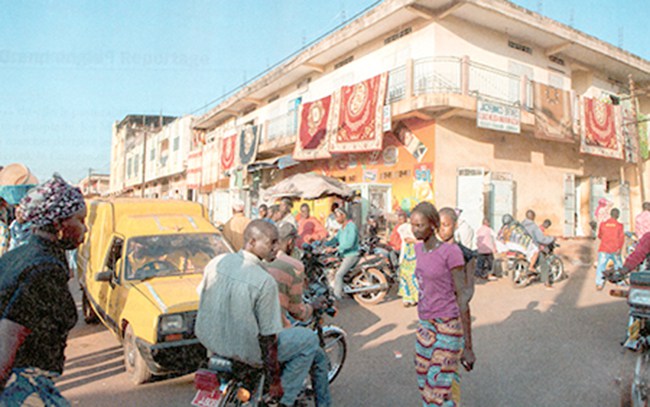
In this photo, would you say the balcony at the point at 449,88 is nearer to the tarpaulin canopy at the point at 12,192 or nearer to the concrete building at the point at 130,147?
the tarpaulin canopy at the point at 12,192

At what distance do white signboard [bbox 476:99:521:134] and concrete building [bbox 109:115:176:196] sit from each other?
129ft

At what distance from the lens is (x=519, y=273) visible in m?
10.1

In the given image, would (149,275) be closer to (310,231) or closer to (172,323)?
(172,323)

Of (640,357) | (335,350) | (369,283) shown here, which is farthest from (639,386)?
(369,283)

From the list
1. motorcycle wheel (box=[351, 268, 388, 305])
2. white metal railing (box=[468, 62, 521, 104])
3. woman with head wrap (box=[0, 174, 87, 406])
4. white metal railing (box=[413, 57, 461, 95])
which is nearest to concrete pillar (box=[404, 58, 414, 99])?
white metal railing (box=[413, 57, 461, 95])

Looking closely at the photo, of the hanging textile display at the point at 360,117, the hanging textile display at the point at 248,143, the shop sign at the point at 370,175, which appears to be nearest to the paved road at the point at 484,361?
the hanging textile display at the point at 360,117

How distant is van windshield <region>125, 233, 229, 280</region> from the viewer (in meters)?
4.97

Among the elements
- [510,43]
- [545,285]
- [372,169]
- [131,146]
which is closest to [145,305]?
[545,285]

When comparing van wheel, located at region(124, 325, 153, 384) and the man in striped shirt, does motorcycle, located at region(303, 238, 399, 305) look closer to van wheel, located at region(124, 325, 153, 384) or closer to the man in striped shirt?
van wheel, located at region(124, 325, 153, 384)

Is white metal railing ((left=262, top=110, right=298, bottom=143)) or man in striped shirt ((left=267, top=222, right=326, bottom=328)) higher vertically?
white metal railing ((left=262, top=110, right=298, bottom=143))

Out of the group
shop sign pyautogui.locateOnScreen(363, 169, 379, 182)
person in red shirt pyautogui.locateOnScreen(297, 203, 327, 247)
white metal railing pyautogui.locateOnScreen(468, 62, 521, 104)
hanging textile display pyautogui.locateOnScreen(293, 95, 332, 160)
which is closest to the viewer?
person in red shirt pyautogui.locateOnScreen(297, 203, 327, 247)

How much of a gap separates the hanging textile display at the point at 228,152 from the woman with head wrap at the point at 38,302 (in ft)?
67.8

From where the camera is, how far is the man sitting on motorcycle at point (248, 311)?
8.55 ft

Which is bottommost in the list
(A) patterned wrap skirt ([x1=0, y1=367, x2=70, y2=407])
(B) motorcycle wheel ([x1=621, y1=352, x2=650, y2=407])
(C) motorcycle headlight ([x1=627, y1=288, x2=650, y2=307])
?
(B) motorcycle wheel ([x1=621, y1=352, x2=650, y2=407])
